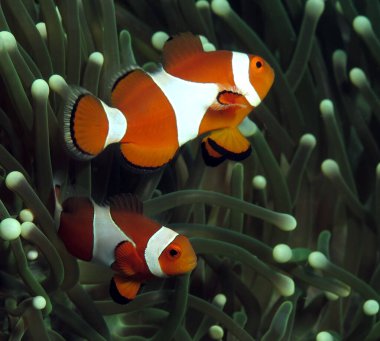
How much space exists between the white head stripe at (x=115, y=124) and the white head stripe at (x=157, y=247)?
0.15m

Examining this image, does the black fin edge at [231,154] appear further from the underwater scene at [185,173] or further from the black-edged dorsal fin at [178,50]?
the black-edged dorsal fin at [178,50]

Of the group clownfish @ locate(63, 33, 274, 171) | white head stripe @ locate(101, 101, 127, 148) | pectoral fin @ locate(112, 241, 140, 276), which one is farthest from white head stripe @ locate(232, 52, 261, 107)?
pectoral fin @ locate(112, 241, 140, 276)

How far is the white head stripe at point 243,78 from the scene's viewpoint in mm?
941

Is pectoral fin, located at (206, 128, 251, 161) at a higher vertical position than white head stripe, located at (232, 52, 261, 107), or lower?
lower

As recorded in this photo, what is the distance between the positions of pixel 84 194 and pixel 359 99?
0.73 metres

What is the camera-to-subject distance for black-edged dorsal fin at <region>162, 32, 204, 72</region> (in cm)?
98

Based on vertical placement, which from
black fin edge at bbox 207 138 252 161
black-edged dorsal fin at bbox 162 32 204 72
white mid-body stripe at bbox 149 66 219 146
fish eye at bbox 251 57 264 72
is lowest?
black fin edge at bbox 207 138 252 161

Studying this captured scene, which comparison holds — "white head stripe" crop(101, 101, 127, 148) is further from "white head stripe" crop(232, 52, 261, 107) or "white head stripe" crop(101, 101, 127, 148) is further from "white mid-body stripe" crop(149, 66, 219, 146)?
"white head stripe" crop(232, 52, 261, 107)

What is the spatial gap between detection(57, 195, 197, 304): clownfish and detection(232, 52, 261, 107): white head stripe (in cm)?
24

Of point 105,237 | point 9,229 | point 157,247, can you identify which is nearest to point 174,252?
point 157,247

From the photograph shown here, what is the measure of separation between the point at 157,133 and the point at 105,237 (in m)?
0.18

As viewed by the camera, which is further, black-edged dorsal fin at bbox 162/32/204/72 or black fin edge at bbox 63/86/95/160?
black-edged dorsal fin at bbox 162/32/204/72

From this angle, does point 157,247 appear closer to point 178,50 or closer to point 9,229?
point 9,229

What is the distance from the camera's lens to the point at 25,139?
3.45ft
